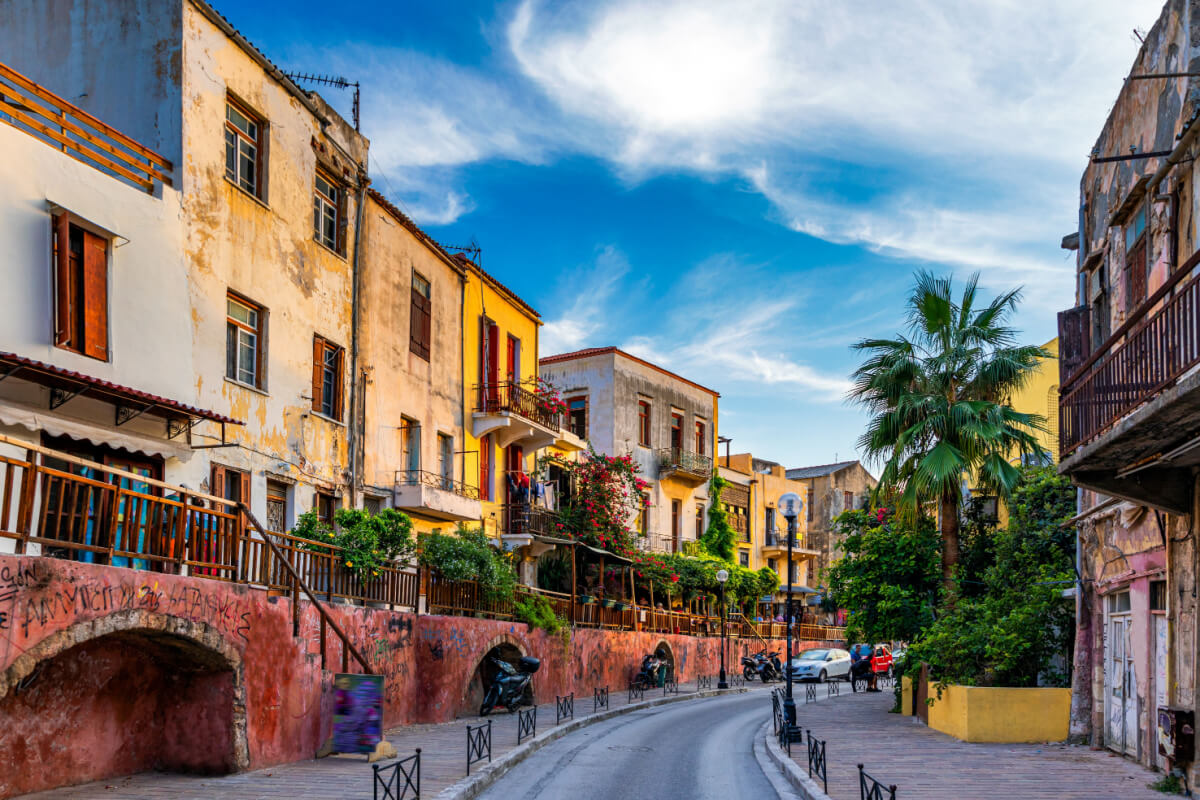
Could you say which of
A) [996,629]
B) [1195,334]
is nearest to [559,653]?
[996,629]

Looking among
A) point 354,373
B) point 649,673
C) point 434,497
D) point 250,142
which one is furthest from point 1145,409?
point 649,673

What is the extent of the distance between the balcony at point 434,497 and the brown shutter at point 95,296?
9627 millimetres

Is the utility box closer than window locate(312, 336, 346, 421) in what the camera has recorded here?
Yes

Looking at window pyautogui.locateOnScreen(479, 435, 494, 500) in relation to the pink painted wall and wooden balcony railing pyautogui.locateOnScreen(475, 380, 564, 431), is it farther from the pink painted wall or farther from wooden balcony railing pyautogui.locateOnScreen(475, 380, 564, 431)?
the pink painted wall

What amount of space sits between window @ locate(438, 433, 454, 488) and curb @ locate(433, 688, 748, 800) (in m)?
7.21

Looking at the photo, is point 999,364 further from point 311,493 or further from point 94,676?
point 94,676

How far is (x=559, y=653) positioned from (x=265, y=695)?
556 inches

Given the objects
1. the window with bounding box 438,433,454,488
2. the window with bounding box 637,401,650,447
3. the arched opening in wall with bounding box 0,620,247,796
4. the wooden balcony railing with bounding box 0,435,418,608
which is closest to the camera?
the wooden balcony railing with bounding box 0,435,418,608

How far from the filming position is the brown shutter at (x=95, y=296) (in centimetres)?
1509

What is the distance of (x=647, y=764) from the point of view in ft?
52.7

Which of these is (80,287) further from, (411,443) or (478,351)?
(478,351)

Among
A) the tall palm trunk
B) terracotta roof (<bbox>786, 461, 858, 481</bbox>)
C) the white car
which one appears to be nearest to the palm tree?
the tall palm trunk

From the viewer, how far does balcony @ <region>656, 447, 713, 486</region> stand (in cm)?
4591

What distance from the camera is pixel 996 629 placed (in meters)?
18.8
